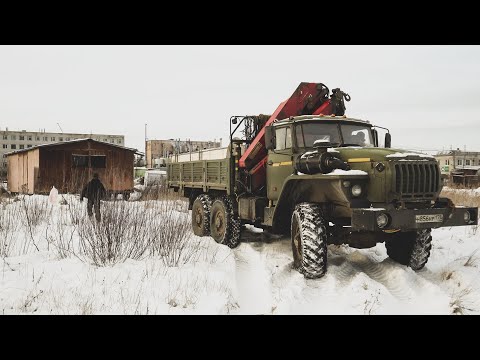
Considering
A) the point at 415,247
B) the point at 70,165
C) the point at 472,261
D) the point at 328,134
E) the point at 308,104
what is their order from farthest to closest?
the point at 70,165 → the point at 308,104 → the point at 328,134 → the point at 472,261 → the point at 415,247

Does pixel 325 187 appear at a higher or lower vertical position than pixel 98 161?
lower

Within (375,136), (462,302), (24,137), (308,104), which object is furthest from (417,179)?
(24,137)

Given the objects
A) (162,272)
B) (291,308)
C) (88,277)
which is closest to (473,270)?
(291,308)

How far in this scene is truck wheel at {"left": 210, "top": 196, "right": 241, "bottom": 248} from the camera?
8.78 m

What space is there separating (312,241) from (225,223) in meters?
3.30

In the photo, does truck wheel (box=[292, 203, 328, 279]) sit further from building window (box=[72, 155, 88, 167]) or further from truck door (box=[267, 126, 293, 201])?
building window (box=[72, 155, 88, 167])

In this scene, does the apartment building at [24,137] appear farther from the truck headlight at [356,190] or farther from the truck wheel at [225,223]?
the truck headlight at [356,190]

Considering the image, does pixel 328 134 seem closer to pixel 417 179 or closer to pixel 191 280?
pixel 417 179

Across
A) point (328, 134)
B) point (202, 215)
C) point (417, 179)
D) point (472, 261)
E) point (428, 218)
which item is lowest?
point (472, 261)

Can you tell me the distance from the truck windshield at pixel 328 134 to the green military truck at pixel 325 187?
0.02 m

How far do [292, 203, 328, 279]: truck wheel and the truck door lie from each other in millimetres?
1173

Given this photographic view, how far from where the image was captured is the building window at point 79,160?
72.9 ft

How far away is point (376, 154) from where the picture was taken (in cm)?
577

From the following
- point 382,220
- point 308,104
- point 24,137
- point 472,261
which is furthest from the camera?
point 24,137
